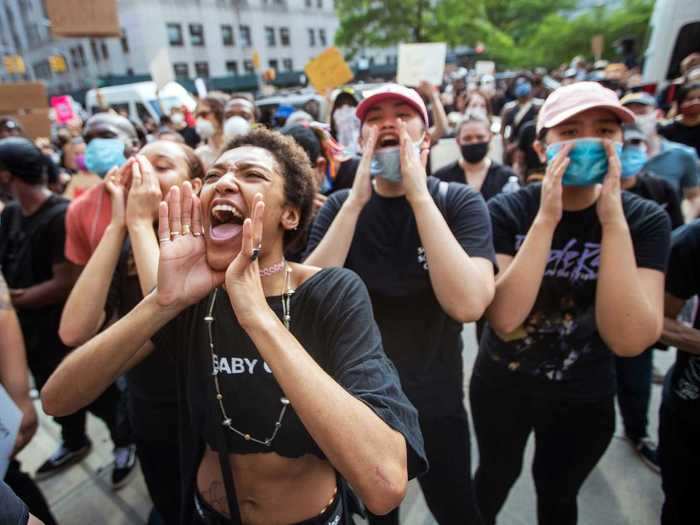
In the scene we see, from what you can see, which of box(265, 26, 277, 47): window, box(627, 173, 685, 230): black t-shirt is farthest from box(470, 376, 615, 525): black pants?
box(265, 26, 277, 47): window

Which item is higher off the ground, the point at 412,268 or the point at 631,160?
the point at 631,160

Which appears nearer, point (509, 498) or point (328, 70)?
point (509, 498)

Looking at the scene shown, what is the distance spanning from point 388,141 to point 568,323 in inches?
43.5

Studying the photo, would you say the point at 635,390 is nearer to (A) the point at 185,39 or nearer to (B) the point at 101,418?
(B) the point at 101,418

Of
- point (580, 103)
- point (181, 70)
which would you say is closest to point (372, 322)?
point (580, 103)

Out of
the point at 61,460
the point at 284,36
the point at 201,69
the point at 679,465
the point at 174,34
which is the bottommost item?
the point at 61,460

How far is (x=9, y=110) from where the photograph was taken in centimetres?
614

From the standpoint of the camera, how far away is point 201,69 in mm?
36219

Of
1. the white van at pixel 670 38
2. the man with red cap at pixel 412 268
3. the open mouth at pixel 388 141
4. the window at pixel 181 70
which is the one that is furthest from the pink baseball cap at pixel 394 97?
the window at pixel 181 70

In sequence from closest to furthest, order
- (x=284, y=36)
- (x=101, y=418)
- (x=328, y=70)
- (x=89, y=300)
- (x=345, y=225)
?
(x=89, y=300), (x=345, y=225), (x=101, y=418), (x=328, y=70), (x=284, y=36)

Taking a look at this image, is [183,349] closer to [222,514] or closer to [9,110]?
[222,514]

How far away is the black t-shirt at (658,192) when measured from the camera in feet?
8.92

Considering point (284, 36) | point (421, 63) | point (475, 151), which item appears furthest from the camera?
point (284, 36)

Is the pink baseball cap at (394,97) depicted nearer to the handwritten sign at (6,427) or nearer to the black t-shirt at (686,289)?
the black t-shirt at (686,289)
